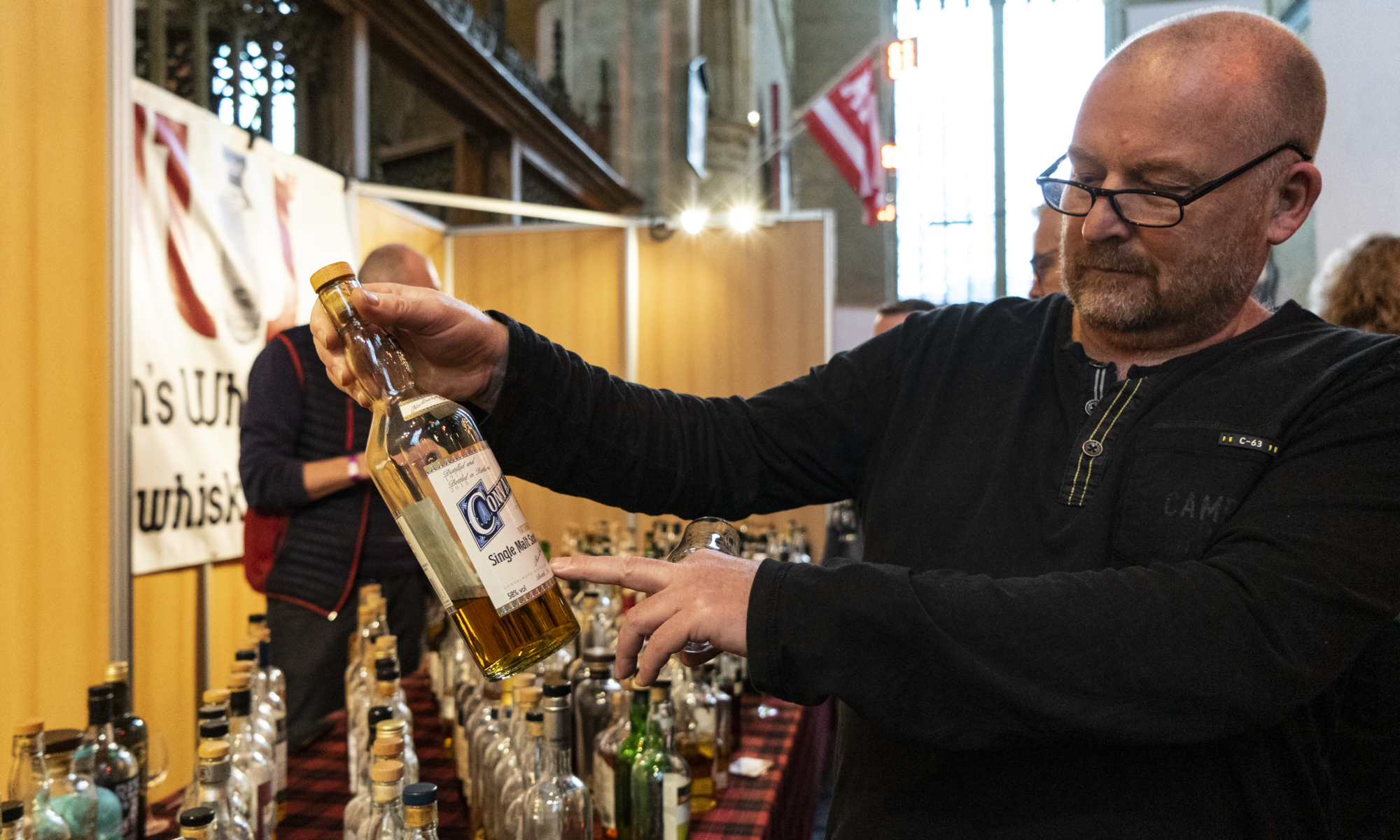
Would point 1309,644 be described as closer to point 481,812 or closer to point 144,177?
point 481,812

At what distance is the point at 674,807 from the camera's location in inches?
52.9

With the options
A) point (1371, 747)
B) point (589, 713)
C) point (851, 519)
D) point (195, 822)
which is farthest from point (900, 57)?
point (195, 822)

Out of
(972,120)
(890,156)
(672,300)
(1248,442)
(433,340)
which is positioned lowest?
(1248,442)

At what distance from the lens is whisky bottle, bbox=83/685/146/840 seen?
4.10 ft

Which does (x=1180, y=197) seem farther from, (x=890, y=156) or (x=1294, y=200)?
(x=890, y=156)

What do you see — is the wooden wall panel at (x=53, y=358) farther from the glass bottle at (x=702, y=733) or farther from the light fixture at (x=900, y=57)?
the light fixture at (x=900, y=57)

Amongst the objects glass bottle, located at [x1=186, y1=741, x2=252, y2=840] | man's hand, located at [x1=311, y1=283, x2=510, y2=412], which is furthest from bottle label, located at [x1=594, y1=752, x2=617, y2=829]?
man's hand, located at [x1=311, y1=283, x2=510, y2=412]

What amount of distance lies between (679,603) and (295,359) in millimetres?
1997

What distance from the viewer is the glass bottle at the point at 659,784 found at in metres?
1.35

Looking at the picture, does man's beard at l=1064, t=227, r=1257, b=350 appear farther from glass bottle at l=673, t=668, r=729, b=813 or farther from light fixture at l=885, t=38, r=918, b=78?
light fixture at l=885, t=38, r=918, b=78

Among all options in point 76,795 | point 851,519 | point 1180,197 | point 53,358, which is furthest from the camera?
point 851,519

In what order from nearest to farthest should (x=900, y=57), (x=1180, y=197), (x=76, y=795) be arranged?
(x=1180, y=197)
(x=76, y=795)
(x=900, y=57)

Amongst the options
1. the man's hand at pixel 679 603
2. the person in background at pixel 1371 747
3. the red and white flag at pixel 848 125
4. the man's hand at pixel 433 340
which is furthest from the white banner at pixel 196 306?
the red and white flag at pixel 848 125

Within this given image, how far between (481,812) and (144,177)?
235cm
